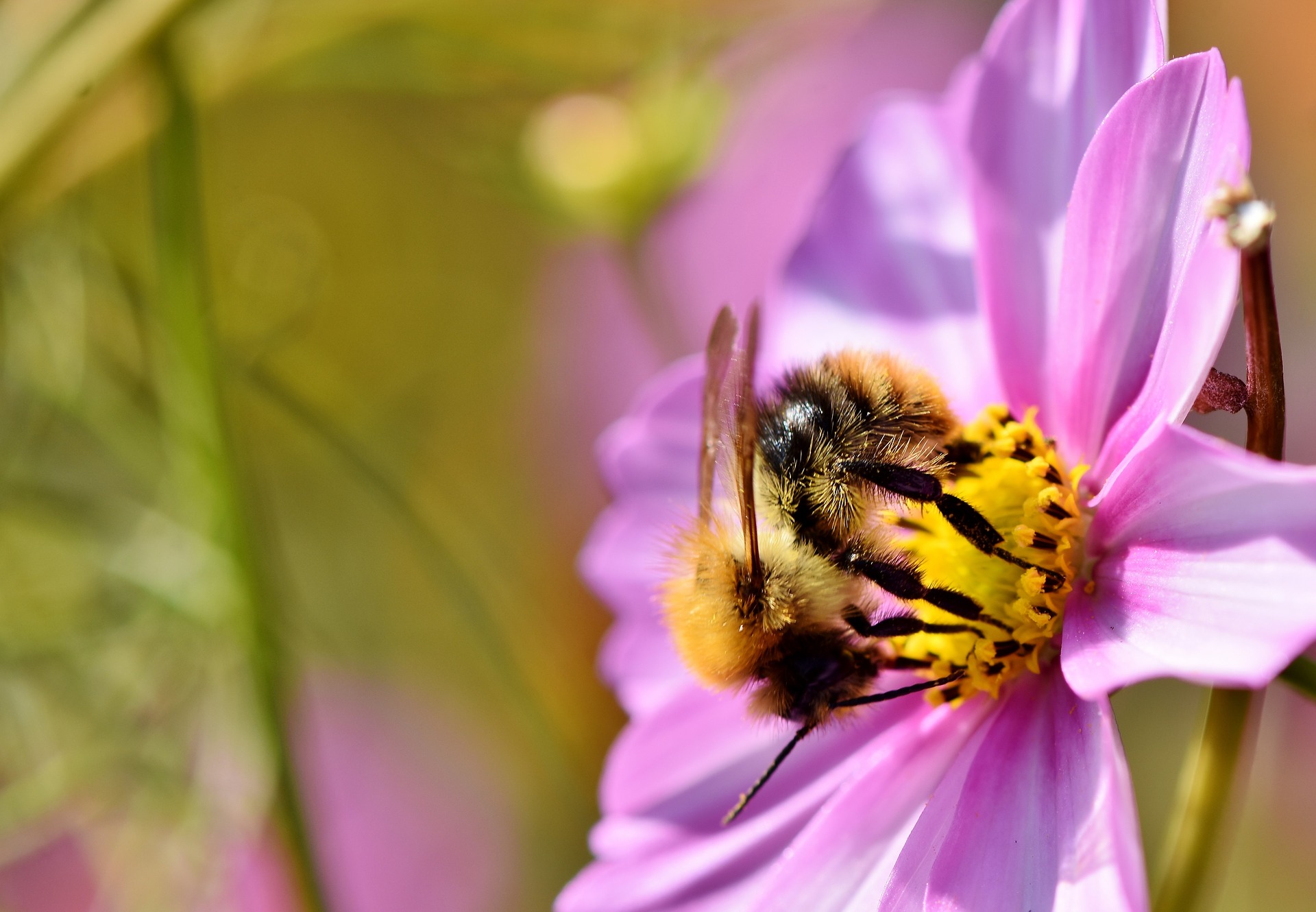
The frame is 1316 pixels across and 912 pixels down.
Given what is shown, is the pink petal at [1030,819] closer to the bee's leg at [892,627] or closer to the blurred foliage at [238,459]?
the bee's leg at [892,627]

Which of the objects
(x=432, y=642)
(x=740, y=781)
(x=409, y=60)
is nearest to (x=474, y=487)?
(x=432, y=642)

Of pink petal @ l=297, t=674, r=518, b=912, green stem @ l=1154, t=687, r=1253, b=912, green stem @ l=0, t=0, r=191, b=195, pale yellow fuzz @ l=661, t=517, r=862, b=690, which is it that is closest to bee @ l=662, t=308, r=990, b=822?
pale yellow fuzz @ l=661, t=517, r=862, b=690

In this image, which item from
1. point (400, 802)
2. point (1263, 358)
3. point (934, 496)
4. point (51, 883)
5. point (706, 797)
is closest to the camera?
point (1263, 358)

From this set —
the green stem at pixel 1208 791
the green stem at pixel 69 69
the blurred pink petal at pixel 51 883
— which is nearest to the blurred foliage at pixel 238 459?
the green stem at pixel 69 69

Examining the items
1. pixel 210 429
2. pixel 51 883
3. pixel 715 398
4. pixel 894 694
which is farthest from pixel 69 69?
pixel 51 883

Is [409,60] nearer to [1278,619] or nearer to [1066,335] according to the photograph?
[1066,335]

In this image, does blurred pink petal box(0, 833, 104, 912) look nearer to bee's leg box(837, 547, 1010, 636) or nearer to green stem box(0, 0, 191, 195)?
green stem box(0, 0, 191, 195)

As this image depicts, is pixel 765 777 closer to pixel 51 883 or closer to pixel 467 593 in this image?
pixel 467 593
